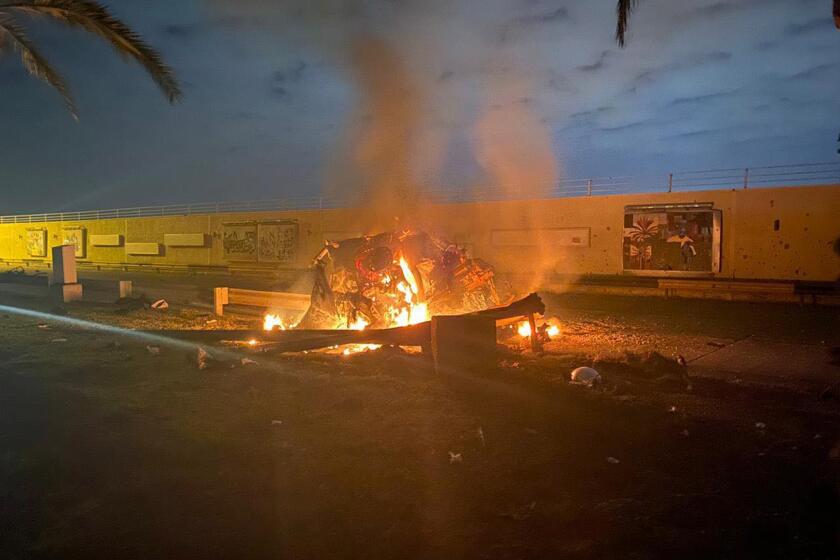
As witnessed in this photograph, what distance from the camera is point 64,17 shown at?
10914 mm

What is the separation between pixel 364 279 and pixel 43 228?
40848 mm

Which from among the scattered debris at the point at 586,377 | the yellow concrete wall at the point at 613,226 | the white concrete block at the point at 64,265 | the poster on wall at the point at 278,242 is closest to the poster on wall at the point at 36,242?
the yellow concrete wall at the point at 613,226

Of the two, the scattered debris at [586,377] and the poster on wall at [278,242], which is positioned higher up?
the poster on wall at [278,242]

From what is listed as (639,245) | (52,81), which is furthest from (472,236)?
(52,81)

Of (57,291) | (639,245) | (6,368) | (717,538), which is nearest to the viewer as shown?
(717,538)

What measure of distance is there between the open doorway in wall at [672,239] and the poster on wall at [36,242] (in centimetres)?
3893

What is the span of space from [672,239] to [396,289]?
11640mm

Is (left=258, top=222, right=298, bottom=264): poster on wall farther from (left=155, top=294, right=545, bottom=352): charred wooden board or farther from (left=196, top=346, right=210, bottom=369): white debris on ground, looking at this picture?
(left=196, top=346, right=210, bottom=369): white debris on ground

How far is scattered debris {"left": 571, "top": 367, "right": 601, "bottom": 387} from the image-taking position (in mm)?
7766

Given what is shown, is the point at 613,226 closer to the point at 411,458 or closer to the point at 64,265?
the point at 64,265

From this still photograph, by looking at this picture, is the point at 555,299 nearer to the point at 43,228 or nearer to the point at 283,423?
the point at 283,423

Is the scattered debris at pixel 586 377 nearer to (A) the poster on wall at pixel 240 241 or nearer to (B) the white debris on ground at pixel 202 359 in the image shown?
(B) the white debris on ground at pixel 202 359

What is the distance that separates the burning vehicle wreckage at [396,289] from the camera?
1123 centimetres

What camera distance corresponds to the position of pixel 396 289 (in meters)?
11.5
